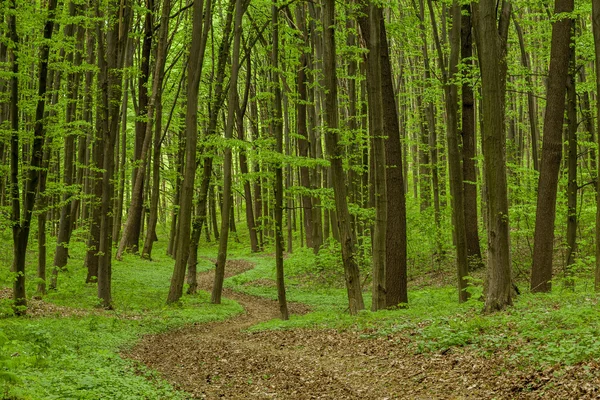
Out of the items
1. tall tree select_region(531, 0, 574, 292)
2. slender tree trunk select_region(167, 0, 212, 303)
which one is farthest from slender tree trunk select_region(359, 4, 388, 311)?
slender tree trunk select_region(167, 0, 212, 303)

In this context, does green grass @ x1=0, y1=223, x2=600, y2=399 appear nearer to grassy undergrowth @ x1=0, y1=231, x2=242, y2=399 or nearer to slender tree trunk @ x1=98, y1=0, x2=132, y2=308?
grassy undergrowth @ x1=0, y1=231, x2=242, y2=399

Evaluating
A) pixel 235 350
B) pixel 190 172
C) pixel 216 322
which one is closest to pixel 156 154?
pixel 190 172

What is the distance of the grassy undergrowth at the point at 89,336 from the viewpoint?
20.7 feet

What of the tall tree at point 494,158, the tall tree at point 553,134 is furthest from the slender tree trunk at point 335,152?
the tall tree at point 553,134

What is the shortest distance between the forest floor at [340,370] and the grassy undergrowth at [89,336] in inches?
27.0

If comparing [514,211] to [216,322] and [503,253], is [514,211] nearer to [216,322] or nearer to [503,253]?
[503,253]

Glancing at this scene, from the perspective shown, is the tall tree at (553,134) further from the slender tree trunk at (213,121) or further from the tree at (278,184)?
the slender tree trunk at (213,121)

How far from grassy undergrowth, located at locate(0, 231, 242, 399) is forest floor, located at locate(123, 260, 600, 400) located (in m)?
0.69

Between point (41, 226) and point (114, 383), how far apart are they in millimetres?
9233

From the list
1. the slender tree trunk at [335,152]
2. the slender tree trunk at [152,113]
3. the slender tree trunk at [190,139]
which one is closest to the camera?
the slender tree trunk at [335,152]

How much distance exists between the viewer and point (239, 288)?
917 inches

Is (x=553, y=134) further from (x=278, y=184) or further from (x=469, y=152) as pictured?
(x=278, y=184)

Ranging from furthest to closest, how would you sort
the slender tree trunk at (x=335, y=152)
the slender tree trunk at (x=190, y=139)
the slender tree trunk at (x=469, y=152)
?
the slender tree trunk at (x=469, y=152)
the slender tree trunk at (x=190, y=139)
the slender tree trunk at (x=335, y=152)

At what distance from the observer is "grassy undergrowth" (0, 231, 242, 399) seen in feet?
20.7
